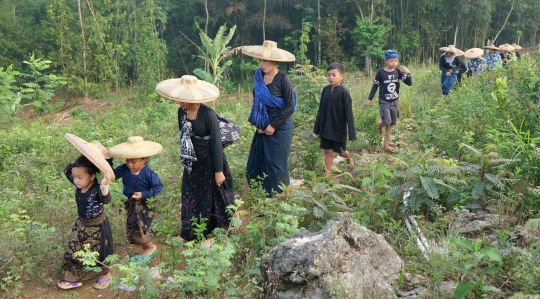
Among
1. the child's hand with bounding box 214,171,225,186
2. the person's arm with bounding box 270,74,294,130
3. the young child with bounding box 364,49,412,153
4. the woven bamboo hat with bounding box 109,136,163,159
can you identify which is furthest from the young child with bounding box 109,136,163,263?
the young child with bounding box 364,49,412,153

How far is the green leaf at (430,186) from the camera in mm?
3867

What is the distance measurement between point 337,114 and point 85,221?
3201 millimetres

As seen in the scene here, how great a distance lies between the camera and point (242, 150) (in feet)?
21.6

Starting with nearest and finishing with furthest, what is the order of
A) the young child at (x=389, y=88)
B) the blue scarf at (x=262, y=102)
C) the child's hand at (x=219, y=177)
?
1. the child's hand at (x=219, y=177)
2. the blue scarf at (x=262, y=102)
3. the young child at (x=389, y=88)

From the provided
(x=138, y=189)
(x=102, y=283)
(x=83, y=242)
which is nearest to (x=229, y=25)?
(x=138, y=189)

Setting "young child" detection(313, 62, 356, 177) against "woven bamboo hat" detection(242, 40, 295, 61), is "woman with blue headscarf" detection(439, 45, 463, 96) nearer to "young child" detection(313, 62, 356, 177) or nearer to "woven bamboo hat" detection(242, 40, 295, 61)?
"young child" detection(313, 62, 356, 177)

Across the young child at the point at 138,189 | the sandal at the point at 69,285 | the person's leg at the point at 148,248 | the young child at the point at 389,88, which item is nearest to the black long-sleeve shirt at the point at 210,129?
the young child at the point at 138,189

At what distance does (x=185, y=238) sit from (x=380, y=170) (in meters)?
1.90

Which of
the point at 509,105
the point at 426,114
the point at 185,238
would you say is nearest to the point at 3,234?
the point at 185,238

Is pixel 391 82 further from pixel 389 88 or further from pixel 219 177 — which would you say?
pixel 219 177

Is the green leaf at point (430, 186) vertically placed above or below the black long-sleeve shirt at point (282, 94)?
below

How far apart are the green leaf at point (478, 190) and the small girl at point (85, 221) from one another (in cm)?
307

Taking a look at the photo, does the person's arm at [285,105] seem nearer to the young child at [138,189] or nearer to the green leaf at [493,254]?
the young child at [138,189]

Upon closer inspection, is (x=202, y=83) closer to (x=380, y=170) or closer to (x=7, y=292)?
(x=380, y=170)
